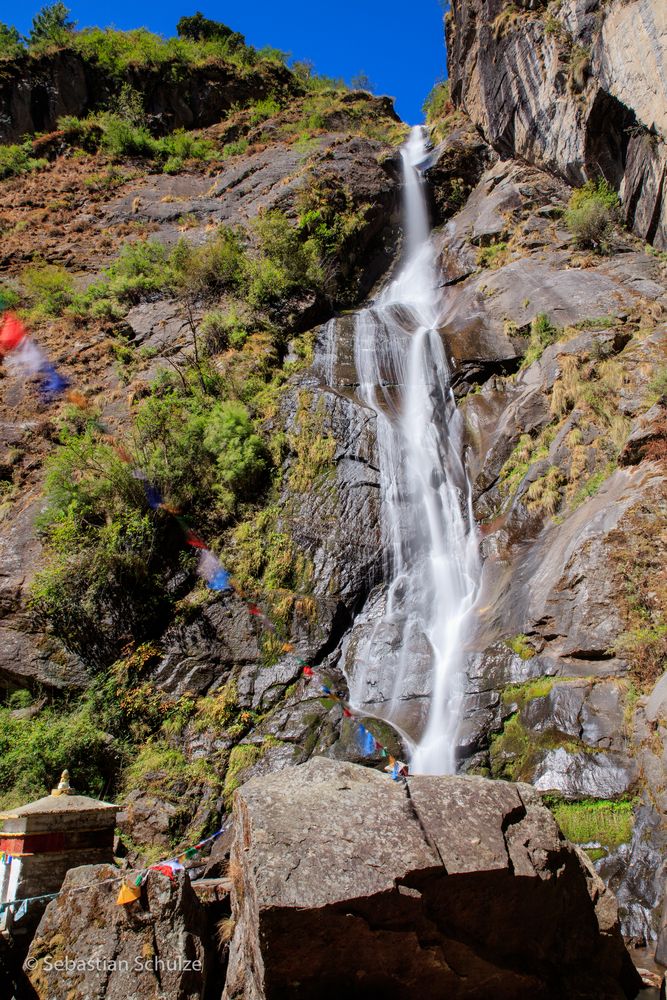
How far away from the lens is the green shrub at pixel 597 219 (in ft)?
57.2

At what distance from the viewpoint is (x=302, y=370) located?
17719 mm

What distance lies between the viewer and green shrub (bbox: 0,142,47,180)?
29638 millimetres

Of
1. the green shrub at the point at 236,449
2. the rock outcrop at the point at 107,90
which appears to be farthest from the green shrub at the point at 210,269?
the rock outcrop at the point at 107,90

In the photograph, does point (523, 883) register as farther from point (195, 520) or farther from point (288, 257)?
point (288, 257)

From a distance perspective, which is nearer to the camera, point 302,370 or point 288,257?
point 302,370

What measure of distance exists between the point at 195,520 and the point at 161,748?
17.9 ft

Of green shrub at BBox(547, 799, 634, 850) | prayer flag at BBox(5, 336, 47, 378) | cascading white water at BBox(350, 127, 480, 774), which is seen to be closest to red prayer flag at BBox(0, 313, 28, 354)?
prayer flag at BBox(5, 336, 47, 378)

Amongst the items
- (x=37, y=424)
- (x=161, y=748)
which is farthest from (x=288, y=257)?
(x=161, y=748)

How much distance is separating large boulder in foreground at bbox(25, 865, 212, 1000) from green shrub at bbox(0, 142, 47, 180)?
3590 cm

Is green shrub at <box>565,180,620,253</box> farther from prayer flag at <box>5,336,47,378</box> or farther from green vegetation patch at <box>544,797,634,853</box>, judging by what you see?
prayer flag at <box>5,336,47,378</box>

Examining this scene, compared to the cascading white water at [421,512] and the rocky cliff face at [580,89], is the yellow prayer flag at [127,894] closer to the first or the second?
the cascading white water at [421,512]

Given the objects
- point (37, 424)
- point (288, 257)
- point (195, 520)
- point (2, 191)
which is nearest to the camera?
point (195, 520)

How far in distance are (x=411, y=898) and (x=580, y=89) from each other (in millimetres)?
22092

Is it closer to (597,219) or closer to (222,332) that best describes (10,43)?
(222,332)
